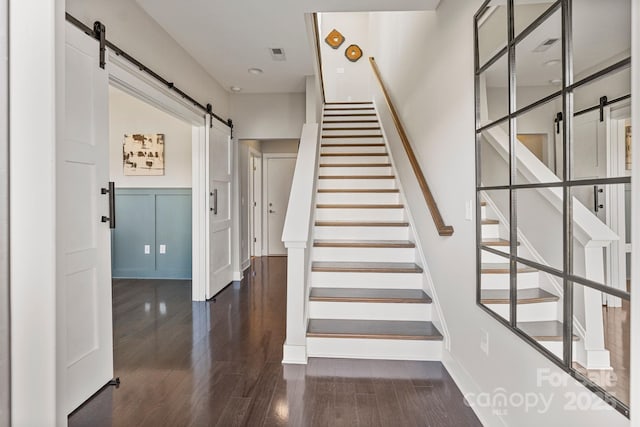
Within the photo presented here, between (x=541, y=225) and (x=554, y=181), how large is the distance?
200 millimetres

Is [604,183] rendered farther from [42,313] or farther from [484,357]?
[42,313]

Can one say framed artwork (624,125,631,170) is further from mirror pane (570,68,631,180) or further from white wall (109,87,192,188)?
white wall (109,87,192,188)

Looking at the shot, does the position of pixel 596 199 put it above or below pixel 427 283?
above

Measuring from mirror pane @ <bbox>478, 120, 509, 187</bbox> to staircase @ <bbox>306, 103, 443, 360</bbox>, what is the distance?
1247 mm

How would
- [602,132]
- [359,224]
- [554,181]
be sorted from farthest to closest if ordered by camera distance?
[359,224] → [554,181] → [602,132]

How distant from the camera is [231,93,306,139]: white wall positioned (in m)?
4.63

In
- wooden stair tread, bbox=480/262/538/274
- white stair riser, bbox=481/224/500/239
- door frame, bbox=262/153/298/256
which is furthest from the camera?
door frame, bbox=262/153/298/256

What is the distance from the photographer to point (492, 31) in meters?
1.70

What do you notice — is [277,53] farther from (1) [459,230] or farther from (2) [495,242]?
(2) [495,242]

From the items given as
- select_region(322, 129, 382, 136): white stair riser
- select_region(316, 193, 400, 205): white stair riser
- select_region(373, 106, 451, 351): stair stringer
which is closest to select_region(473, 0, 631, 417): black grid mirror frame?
select_region(373, 106, 451, 351): stair stringer

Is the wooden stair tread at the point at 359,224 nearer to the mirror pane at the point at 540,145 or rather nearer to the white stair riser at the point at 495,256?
the white stair riser at the point at 495,256

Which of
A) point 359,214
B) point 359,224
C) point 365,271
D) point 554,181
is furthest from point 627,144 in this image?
point 359,214

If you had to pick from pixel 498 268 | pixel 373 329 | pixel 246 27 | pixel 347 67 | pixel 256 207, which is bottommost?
pixel 373 329

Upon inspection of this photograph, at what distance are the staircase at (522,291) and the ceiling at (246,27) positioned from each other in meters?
1.81
